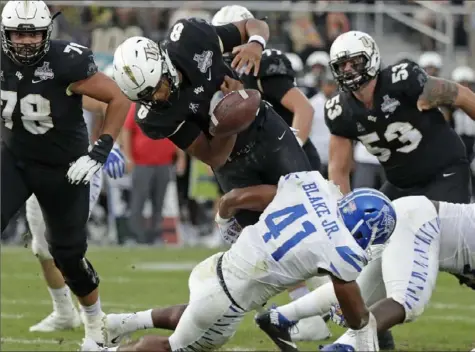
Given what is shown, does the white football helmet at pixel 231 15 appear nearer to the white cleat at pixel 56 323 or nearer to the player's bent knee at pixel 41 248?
the player's bent knee at pixel 41 248

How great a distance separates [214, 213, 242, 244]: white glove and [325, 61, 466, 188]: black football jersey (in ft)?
5.09

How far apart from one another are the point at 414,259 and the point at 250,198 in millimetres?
955

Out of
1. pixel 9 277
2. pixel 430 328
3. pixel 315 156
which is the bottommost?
pixel 9 277

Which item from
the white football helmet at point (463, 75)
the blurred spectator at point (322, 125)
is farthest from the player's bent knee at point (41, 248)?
the white football helmet at point (463, 75)

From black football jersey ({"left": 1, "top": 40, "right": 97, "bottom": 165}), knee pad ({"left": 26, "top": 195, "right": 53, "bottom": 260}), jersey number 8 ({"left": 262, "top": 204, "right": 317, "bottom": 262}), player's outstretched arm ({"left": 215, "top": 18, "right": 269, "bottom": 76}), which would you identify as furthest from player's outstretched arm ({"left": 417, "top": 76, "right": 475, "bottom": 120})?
knee pad ({"left": 26, "top": 195, "right": 53, "bottom": 260})

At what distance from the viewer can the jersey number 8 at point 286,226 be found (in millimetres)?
5055

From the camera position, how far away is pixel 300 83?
43.6 ft

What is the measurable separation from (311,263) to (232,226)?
24.3 inches

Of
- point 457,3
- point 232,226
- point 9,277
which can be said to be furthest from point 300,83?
point 232,226

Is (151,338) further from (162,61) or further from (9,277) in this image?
(9,277)

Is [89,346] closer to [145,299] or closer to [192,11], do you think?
[145,299]

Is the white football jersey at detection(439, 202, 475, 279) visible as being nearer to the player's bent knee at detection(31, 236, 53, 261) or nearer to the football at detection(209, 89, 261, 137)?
the football at detection(209, 89, 261, 137)

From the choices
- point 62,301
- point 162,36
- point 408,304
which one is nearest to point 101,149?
point 62,301

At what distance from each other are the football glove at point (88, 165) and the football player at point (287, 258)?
110cm
